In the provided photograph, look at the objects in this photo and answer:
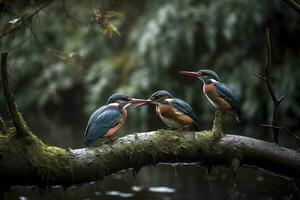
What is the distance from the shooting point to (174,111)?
5215mm

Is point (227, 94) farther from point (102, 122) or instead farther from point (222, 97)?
point (102, 122)

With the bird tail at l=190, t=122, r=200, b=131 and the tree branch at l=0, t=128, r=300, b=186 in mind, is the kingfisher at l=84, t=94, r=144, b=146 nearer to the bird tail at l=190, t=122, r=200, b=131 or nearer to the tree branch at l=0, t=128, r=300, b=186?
the tree branch at l=0, t=128, r=300, b=186

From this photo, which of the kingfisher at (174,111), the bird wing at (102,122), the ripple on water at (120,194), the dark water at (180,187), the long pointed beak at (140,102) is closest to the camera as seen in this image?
the bird wing at (102,122)

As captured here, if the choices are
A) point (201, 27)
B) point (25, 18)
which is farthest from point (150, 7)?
point (25, 18)

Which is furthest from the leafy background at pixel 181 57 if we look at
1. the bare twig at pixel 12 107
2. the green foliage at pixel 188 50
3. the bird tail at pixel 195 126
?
the bare twig at pixel 12 107

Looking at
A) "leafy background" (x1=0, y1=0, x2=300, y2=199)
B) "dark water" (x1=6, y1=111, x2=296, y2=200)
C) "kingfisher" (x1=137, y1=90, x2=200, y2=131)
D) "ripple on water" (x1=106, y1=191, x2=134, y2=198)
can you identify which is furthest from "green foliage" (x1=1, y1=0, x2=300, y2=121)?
"kingfisher" (x1=137, y1=90, x2=200, y2=131)

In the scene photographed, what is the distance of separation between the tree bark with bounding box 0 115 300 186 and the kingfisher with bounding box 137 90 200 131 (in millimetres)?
153

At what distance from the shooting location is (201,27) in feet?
48.4

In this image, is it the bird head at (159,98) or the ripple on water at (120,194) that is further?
the ripple on water at (120,194)

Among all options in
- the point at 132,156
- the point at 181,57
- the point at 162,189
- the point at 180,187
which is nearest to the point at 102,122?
the point at 132,156

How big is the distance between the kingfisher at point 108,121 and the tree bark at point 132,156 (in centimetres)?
20

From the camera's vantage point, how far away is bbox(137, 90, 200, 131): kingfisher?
5.22 m

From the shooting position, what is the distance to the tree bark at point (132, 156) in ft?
15.3

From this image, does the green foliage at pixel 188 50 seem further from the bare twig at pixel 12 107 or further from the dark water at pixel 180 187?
the bare twig at pixel 12 107
